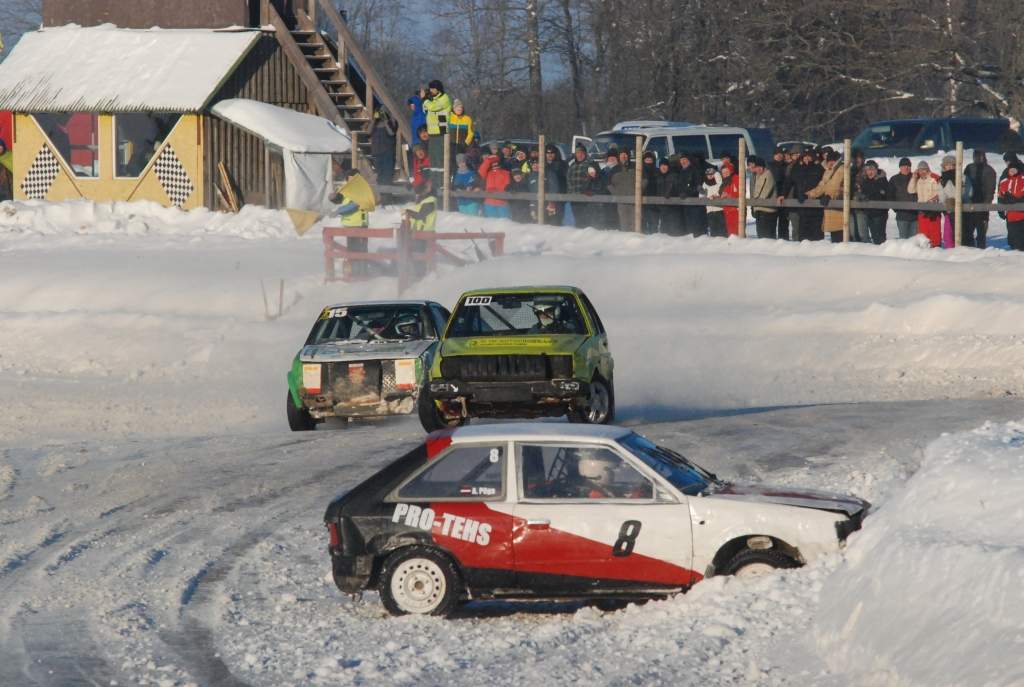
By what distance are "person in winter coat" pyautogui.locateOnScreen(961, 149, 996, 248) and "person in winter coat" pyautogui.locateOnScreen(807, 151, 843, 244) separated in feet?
6.35

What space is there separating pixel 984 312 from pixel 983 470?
509 inches

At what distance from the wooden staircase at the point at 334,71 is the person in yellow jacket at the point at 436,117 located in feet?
12.0

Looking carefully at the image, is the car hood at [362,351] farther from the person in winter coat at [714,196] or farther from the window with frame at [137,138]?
the window with frame at [137,138]

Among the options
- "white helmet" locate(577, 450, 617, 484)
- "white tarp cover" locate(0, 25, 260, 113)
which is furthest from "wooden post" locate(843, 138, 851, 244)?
"white helmet" locate(577, 450, 617, 484)

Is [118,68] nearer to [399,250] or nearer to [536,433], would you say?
[399,250]

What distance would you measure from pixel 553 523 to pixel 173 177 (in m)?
27.2

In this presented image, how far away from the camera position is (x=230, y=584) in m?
10.9

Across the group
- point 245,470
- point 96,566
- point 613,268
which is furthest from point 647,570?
point 613,268

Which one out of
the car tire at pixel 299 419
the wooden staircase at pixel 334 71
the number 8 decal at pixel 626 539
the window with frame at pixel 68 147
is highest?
the wooden staircase at pixel 334 71

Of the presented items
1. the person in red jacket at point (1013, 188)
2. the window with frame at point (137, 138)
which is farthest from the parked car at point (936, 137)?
the window with frame at point (137, 138)

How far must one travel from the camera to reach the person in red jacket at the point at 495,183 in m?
30.8

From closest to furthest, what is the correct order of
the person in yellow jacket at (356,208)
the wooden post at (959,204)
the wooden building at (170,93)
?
the wooden post at (959,204) → the person in yellow jacket at (356,208) → the wooden building at (170,93)

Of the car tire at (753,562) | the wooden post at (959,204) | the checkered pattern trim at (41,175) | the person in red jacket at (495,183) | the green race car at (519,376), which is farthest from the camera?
the checkered pattern trim at (41,175)

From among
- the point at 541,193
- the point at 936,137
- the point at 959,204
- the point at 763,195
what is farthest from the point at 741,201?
the point at 936,137
